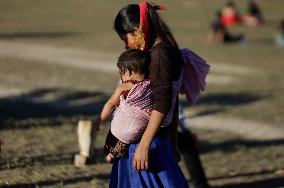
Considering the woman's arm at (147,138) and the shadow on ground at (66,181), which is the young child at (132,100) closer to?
the woman's arm at (147,138)

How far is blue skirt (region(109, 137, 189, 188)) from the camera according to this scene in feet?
13.4

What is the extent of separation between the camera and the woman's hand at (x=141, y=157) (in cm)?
386

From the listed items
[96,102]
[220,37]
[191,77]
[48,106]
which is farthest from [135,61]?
[220,37]

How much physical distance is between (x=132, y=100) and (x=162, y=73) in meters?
0.30

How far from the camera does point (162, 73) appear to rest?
12.8 ft

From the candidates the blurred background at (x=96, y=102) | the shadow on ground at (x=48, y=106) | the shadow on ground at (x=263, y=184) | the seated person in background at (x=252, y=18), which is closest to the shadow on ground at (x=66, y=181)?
the blurred background at (x=96, y=102)

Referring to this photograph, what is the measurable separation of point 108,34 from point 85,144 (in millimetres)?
17052

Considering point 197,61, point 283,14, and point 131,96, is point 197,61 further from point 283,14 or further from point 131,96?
point 283,14

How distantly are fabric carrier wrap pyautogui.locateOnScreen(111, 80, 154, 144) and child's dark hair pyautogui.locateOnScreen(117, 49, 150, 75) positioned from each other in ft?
0.31

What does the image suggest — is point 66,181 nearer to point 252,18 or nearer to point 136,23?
point 136,23

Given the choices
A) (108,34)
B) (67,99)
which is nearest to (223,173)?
(67,99)

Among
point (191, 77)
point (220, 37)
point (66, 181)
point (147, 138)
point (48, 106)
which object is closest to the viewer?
point (147, 138)

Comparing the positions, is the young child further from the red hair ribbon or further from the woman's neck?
the red hair ribbon

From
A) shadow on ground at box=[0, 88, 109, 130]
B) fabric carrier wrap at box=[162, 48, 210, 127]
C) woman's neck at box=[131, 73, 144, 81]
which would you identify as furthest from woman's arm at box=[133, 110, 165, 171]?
shadow on ground at box=[0, 88, 109, 130]
